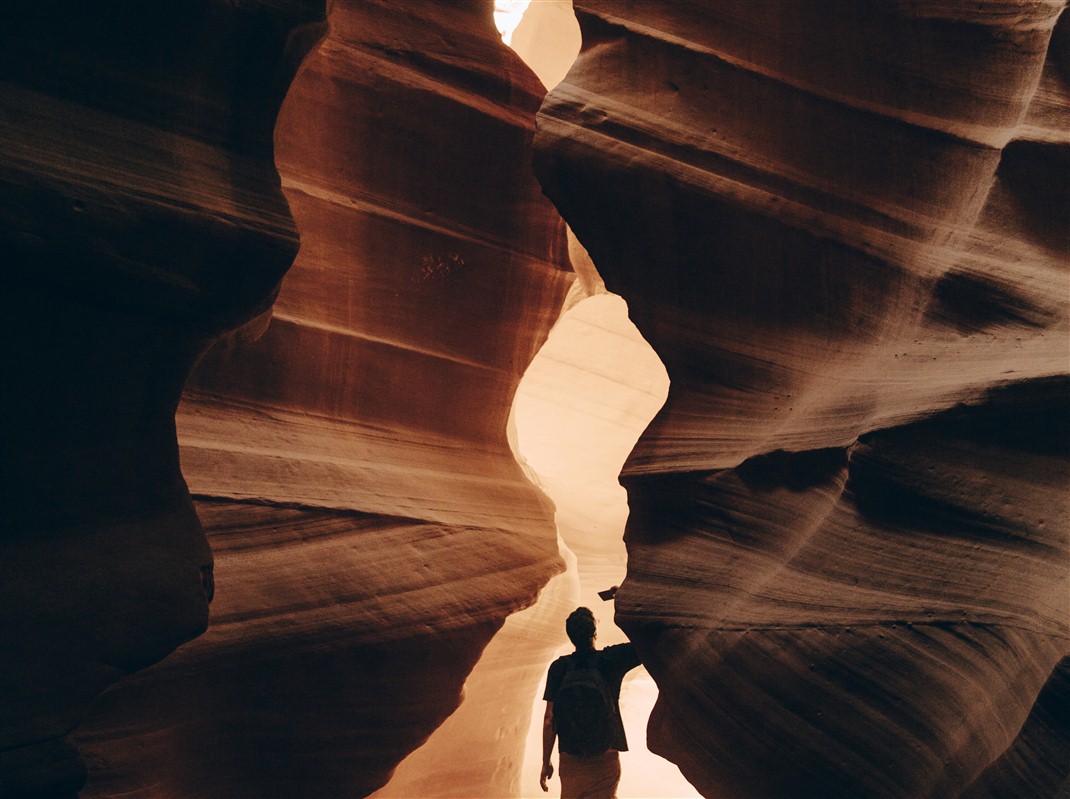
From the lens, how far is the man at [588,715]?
4703 millimetres

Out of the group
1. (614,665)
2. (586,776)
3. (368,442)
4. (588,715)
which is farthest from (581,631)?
(368,442)

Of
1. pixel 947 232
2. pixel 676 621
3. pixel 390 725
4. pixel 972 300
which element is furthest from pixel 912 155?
pixel 390 725

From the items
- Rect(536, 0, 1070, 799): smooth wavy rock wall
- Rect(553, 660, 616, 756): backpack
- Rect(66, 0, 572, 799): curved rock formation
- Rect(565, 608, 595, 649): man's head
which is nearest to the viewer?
Rect(536, 0, 1070, 799): smooth wavy rock wall

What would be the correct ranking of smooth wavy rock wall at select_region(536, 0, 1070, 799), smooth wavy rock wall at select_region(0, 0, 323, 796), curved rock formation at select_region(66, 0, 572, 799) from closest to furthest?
smooth wavy rock wall at select_region(0, 0, 323, 796) → smooth wavy rock wall at select_region(536, 0, 1070, 799) → curved rock formation at select_region(66, 0, 572, 799)

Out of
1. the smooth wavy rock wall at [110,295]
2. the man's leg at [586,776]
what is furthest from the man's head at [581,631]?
the smooth wavy rock wall at [110,295]

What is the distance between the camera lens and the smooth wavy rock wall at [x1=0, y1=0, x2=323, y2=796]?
111 inches

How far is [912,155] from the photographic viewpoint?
170 inches

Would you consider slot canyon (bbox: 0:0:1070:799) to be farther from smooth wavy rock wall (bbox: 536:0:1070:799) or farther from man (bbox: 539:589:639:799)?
man (bbox: 539:589:639:799)

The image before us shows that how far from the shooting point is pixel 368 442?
5055mm

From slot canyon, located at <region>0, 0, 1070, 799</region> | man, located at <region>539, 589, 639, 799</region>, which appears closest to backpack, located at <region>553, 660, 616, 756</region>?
man, located at <region>539, 589, 639, 799</region>

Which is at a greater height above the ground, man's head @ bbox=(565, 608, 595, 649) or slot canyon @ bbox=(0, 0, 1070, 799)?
slot canyon @ bbox=(0, 0, 1070, 799)

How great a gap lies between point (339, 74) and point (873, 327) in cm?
308

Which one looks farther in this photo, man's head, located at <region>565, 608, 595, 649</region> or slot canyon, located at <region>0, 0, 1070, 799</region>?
man's head, located at <region>565, 608, 595, 649</region>

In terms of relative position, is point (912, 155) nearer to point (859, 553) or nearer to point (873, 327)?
point (873, 327)
